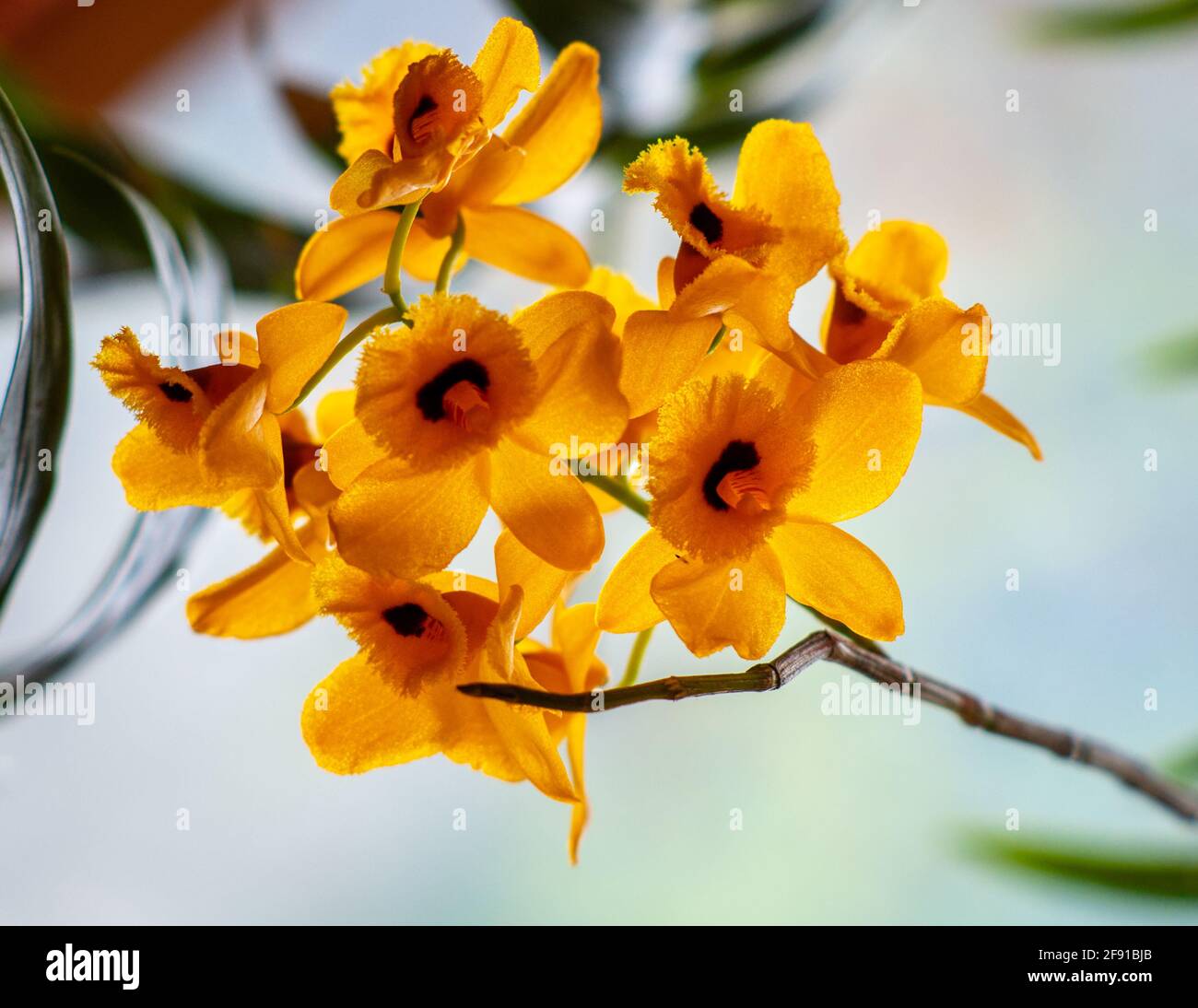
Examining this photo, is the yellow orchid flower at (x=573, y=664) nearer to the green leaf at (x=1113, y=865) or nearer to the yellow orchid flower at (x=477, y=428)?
the yellow orchid flower at (x=477, y=428)

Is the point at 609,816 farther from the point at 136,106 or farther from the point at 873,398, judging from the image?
the point at 136,106

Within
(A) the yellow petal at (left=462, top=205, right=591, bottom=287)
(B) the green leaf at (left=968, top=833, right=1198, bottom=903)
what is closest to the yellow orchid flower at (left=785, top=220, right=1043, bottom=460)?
(A) the yellow petal at (left=462, top=205, right=591, bottom=287)

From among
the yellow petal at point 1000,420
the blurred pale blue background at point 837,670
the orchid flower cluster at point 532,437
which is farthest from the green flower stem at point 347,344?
the blurred pale blue background at point 837,670

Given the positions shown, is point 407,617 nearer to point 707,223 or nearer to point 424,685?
point 424,685

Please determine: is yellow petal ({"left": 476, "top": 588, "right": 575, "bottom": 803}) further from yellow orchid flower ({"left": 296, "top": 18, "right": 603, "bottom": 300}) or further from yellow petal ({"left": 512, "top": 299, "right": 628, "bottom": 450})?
yellow orchid flower ({"left": 296, "top": 18, "right": 603, "bottom": 300})
